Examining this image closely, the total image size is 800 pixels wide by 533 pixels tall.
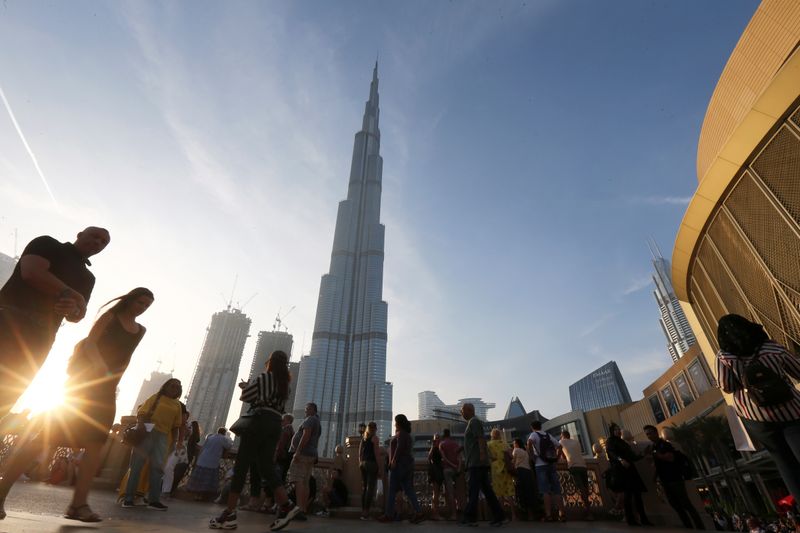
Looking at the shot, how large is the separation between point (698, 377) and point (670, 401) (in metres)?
9.03

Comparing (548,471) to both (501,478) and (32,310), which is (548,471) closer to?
(501,478)

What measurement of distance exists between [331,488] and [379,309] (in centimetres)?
12902

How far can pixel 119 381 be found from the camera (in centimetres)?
324

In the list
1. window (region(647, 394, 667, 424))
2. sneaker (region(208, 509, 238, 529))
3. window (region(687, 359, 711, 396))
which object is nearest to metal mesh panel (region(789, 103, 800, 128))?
sneaker (region(208, 509, 238, 529))

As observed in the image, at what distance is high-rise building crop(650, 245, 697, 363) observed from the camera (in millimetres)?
169625

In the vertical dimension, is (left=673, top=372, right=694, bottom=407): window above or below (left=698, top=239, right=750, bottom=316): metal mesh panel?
above

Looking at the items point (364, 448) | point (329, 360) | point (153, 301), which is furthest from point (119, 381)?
point (329, 360)

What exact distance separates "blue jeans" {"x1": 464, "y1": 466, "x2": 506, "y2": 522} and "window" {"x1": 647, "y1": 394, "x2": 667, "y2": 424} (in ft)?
185

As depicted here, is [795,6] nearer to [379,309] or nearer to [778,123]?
[778,123]

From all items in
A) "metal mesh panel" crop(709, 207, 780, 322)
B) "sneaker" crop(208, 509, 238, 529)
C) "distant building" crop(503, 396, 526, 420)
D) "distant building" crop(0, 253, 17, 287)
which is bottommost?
"sneaker" crop(208, 509, 238, 529)

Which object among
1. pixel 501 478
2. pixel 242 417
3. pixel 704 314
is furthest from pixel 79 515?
pixel 704 314

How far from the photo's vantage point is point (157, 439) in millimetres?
5090

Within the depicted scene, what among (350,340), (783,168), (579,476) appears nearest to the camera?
(579,476)

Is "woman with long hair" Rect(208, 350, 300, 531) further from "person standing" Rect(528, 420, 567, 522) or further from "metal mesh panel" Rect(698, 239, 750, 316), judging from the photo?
"metal mesh panel" Rect(698, 239, 750, 316)
